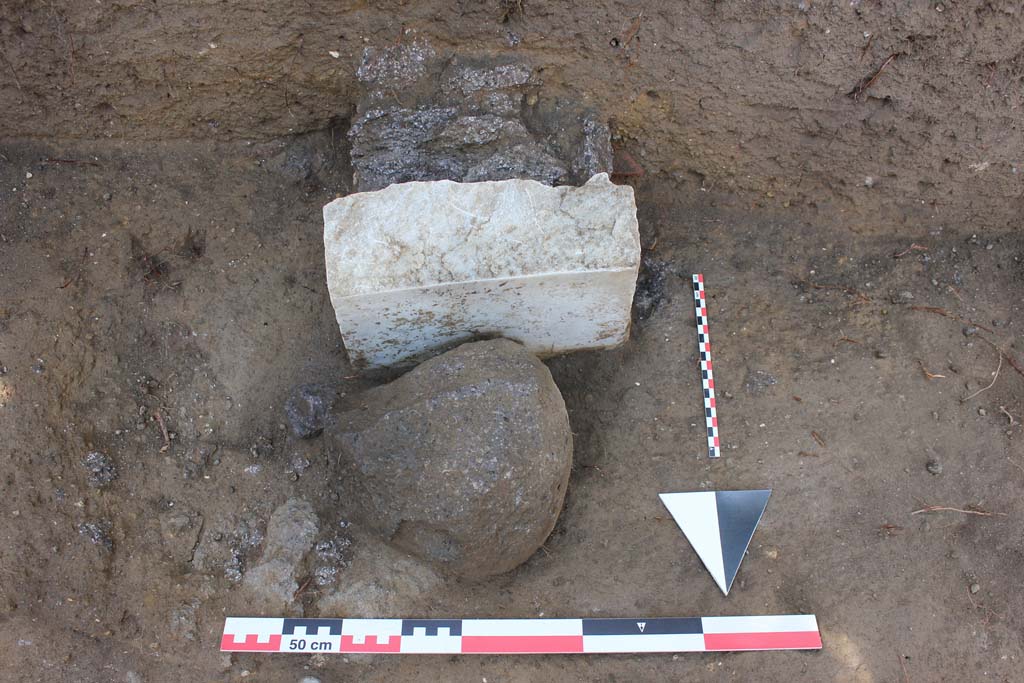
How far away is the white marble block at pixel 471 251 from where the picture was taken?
9.52 ft

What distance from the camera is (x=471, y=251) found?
293 cm

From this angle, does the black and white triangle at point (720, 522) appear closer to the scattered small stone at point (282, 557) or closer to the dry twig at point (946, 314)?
the dry twig at point (946, 314)

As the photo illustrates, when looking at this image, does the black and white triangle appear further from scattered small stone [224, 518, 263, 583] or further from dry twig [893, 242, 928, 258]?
scattered small stone [224, 518, 263, 583]

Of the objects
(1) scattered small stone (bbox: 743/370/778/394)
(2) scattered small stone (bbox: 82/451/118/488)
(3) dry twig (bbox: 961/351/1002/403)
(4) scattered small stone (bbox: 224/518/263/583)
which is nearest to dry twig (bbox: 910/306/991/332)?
(3) dry twig (bbox: 961/351/1002/403)

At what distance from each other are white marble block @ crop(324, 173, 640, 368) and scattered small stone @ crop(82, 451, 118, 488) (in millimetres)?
1084

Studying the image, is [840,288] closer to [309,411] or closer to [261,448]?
[309,411]

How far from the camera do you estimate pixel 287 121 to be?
3.60m

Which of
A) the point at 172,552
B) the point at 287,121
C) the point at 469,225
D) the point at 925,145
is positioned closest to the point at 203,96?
the point at 287,121

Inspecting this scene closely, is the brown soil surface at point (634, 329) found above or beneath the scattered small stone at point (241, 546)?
above

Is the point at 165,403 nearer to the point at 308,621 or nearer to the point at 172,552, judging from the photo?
the point at 172,552

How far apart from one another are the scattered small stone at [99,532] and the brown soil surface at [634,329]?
0.01m

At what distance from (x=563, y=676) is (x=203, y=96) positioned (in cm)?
298

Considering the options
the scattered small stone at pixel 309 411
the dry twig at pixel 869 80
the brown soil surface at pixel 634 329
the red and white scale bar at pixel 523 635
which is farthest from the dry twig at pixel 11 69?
the dry twig at pixel 869 80

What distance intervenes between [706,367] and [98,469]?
2621 mm
